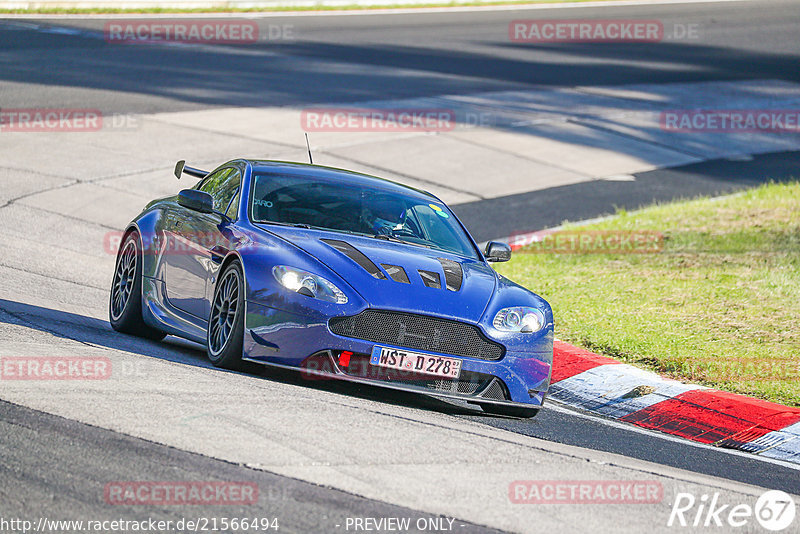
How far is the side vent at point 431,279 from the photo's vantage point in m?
7.20

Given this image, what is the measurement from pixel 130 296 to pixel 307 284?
2.37 meters

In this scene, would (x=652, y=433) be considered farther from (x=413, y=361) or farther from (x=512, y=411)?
(x=413, y=361)

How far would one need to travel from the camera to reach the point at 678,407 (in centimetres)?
815

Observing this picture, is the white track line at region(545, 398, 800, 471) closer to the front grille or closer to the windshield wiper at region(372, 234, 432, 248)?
the front grille

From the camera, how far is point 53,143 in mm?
17094

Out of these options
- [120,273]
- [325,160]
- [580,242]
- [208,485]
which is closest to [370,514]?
[208,485]

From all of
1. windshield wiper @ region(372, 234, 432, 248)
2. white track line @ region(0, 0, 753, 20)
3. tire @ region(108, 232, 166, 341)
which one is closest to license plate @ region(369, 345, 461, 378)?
windshield wiper @ region(372, 234, 432, 248)

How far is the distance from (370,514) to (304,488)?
0.35 metres

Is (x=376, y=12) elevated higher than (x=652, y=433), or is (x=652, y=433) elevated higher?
(x=376, y=12)

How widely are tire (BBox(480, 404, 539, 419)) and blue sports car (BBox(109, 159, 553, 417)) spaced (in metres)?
0.01

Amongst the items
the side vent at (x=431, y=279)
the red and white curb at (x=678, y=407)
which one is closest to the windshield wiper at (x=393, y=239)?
the side vent at (x=431, y=279)

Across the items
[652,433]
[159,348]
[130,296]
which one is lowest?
[652,433]

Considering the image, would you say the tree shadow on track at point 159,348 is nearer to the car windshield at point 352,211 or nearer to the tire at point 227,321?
the tire at point 227,321

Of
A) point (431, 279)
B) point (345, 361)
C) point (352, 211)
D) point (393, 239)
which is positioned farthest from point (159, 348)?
point (431, 279)
